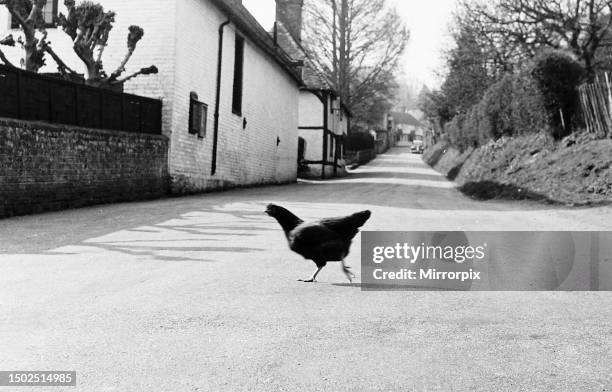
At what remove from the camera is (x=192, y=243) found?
24.2 feet

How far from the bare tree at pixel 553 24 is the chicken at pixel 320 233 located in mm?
19430

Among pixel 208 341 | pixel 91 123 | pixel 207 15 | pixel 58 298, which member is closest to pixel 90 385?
pixel 208 341

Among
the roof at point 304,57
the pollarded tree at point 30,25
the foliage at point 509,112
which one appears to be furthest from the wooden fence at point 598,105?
the roof at point 304,57

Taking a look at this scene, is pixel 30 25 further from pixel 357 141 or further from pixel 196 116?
pixel 357 141

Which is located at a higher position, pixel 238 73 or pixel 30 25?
pixel 238 73

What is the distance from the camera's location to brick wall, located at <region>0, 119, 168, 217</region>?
11.4 m

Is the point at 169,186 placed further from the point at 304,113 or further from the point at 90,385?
the point at 304,113

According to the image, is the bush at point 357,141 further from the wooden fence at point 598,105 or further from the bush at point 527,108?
the wooden fence at point 598,105

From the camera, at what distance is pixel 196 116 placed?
18125mm

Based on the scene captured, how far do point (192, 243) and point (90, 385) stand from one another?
4.50 m

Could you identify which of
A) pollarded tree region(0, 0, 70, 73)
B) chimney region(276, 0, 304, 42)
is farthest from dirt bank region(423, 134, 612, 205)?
chimney region(276, 0, 304, 42)

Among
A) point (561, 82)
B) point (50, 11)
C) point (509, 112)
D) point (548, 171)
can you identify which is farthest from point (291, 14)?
point (548, 171)

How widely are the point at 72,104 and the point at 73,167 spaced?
1.39 metres

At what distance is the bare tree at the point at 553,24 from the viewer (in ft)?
70.4
